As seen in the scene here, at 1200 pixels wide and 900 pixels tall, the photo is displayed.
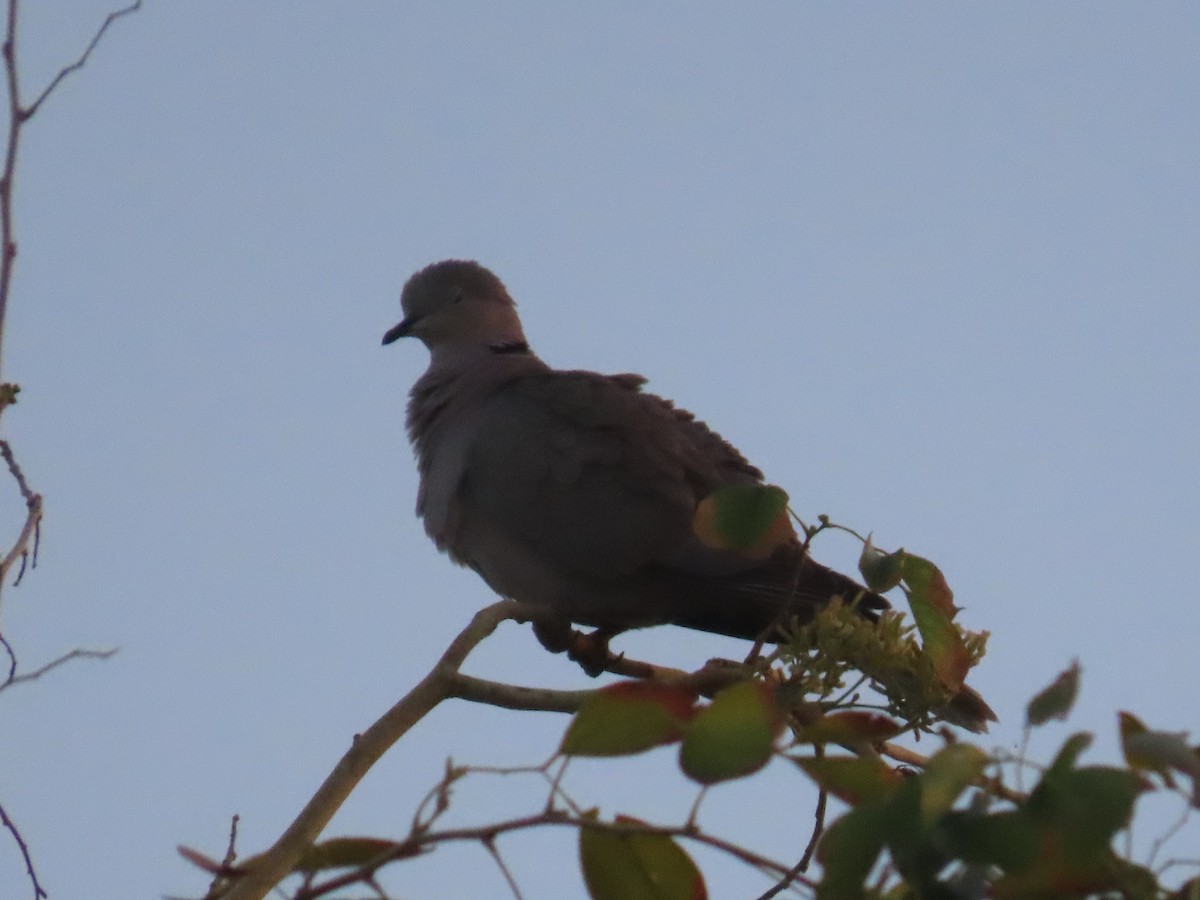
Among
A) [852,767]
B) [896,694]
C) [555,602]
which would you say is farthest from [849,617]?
[555,602]

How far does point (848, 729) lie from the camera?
1627mm

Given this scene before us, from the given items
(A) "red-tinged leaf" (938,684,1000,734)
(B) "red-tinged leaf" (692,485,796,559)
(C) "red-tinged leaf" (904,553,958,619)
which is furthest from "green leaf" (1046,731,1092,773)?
(A) "red-tinged leaf" (938,684,1000,734)

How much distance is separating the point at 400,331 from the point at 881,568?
4.13 meters

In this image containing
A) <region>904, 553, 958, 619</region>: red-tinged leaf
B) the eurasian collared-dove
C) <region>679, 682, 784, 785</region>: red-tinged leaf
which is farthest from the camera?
the eurasian collared-dove

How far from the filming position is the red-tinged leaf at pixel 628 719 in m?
1.48

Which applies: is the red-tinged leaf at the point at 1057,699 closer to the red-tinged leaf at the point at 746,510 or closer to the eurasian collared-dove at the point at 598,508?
the red-tinged leaf at the point at 746,510

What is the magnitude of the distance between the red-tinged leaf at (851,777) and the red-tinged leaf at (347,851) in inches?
16.9

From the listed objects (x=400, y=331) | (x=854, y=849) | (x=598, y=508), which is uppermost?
(x=400, y=331)

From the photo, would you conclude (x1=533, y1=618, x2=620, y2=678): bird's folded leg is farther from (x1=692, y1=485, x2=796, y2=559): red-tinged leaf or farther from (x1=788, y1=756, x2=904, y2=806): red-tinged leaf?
(x1=788, y1=756, x2=904, y2=806): red-tinged leaf

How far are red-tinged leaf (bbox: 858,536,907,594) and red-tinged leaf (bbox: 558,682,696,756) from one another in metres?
1.21

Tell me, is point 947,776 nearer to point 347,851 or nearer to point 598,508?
point 347,851

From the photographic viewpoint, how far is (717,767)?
1.42 meters

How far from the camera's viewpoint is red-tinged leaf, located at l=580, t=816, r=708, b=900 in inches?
67.5

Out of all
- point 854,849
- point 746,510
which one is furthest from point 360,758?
point 854,849
